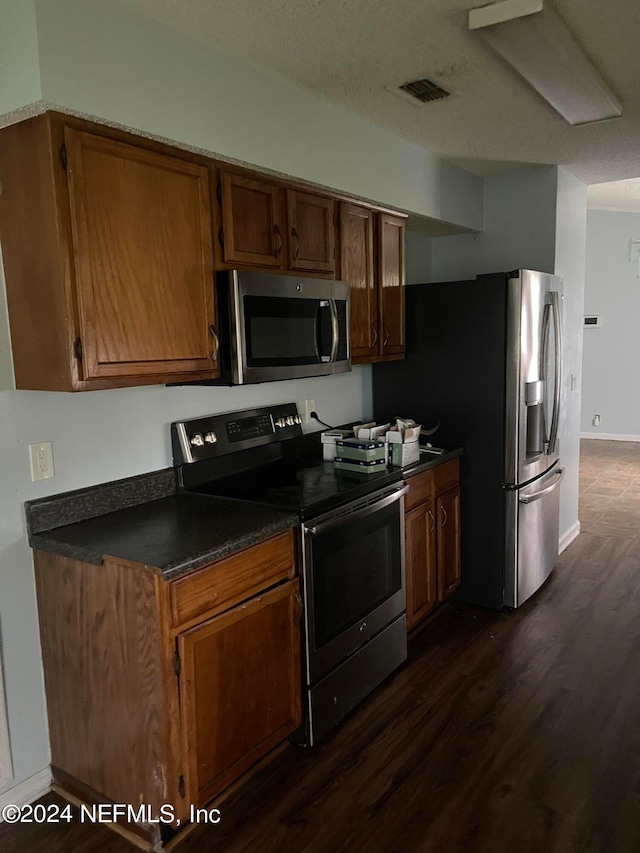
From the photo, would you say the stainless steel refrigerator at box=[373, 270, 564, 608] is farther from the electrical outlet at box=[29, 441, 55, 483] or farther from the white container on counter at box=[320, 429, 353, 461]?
the electrical outlet at box=[29, 441, 55, 483]

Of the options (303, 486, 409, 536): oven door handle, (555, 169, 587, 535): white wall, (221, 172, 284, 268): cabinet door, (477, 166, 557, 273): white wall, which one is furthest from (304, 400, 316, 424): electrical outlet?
(555, 169, 587, 535): white wall

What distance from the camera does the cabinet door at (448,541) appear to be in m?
3.33

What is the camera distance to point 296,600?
7.43 feet

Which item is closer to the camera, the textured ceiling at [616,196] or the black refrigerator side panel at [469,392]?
the black refrigerator side panel at [469,392]

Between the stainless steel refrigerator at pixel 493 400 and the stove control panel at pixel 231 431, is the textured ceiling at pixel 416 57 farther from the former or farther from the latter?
the stove control panel at pixel 231 431

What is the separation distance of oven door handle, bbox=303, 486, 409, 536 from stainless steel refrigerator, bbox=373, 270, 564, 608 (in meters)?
0.77

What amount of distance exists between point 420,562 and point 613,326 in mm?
6316

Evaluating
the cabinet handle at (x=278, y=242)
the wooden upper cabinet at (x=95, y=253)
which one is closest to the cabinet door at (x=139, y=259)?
the wooden upper cabinet at (x=95, y=253)

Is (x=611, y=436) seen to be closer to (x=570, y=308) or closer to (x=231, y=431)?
(x=570, y=308)

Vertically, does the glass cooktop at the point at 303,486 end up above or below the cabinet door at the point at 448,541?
above

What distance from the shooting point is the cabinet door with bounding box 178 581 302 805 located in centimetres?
192

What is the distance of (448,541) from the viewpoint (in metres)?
3.41

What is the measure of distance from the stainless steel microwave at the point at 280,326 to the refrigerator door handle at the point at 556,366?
1321 millimetres

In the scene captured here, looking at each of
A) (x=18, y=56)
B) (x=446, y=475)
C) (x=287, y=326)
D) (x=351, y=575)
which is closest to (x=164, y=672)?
(x=351, y=575)
